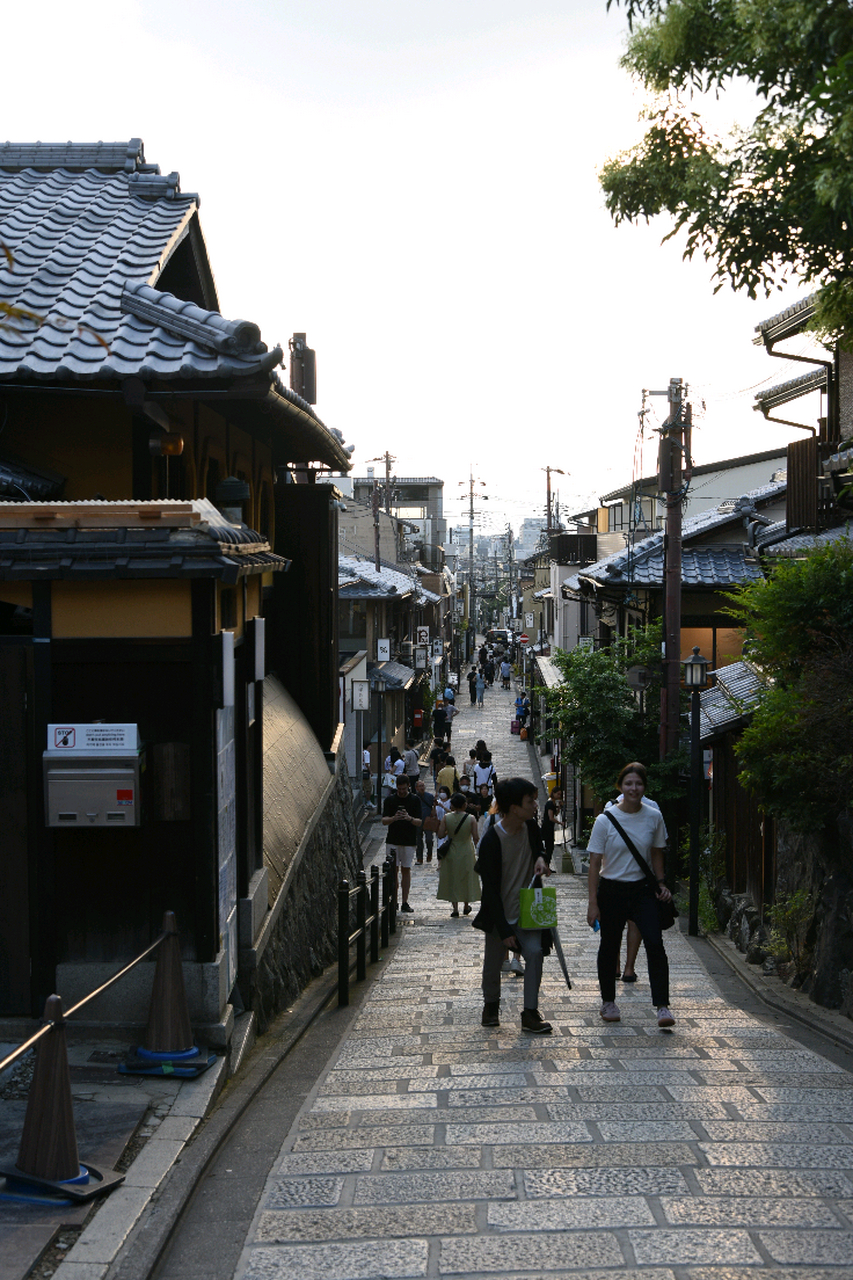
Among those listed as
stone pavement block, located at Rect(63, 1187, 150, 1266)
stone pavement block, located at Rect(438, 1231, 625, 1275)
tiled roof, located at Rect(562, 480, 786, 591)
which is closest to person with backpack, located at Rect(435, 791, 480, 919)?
stone pavement block, located at Rect(63, 1187, 150, 1266)

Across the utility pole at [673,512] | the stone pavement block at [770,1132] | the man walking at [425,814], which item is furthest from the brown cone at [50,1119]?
the utility pole at [673,512]

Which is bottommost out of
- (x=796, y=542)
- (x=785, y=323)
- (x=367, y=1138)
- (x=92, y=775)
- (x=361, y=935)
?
(x=361, y=935)

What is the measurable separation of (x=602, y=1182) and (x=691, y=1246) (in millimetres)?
655

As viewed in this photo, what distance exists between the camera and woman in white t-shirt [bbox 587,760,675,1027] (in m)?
7.40

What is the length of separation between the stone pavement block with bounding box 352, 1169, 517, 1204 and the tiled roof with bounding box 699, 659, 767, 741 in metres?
7.58

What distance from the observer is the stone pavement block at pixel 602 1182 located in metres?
4.60

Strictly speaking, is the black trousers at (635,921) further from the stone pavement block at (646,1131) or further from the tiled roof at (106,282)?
the tiled roof at (106,282)

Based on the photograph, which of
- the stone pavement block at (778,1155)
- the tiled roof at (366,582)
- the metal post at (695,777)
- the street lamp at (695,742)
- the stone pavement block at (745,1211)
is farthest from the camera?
the tiled roof at (366,582)

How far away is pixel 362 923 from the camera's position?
10242 millimetres

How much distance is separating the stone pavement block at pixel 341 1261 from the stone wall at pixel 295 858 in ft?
10.7

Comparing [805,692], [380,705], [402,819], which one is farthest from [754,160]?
[380,705]

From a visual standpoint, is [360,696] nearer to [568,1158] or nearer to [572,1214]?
[568,1158]

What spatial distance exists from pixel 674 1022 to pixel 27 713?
15.3 feet

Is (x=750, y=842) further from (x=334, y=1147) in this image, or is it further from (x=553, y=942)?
(x=334, y=1147)
